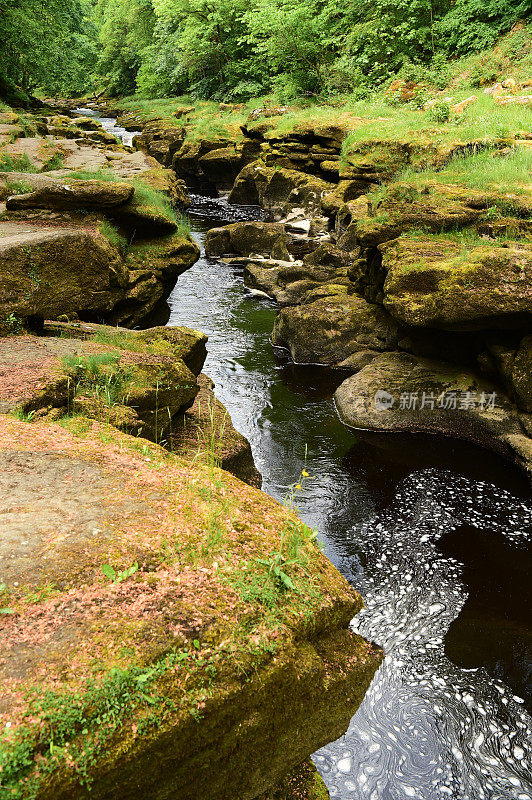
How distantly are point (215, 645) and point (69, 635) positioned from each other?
0.68m

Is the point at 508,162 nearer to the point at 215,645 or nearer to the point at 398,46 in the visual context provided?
the point at 215,645

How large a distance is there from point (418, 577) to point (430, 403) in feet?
13.0

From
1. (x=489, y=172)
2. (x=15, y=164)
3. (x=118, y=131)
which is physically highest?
(x=118, y=131)

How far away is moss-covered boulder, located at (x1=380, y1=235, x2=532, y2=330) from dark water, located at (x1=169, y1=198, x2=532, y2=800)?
2.19m

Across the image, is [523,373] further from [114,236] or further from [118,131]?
[118,131]

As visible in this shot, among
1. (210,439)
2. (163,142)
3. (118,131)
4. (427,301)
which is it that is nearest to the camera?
(210,439)

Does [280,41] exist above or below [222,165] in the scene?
above

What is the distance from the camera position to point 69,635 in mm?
2516

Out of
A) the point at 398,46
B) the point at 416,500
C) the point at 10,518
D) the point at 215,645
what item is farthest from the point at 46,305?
the point at 398,46

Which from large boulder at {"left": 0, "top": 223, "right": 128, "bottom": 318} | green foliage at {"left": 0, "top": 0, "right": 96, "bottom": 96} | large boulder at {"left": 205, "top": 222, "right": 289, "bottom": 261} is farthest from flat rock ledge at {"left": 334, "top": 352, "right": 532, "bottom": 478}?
green foliage at {"left": 0, "top": 0, "right": 96, "bottom": 96}

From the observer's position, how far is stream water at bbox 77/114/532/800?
459cm

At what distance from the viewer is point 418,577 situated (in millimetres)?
6535

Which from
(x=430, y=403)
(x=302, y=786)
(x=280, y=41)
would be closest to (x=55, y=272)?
(x=430, y=403)

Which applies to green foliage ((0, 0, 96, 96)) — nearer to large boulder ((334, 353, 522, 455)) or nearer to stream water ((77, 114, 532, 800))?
stream water ((77, 114, 532, 800))
